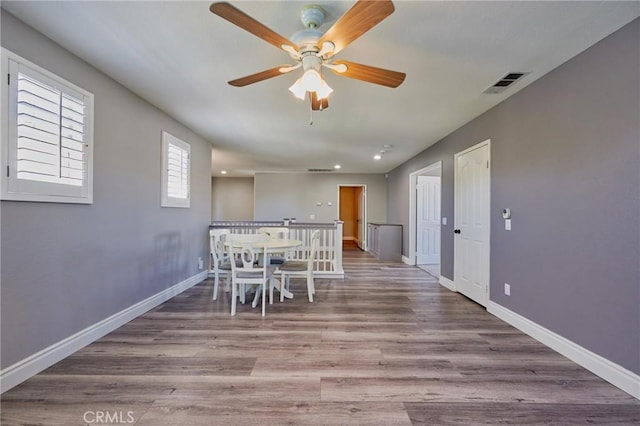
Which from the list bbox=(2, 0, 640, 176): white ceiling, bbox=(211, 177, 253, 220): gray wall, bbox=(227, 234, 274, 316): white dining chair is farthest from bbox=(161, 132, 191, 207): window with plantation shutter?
bbox=(211, 177, 253, 220): gray wall

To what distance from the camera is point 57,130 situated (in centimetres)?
223

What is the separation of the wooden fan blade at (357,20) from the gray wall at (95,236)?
85.2 inches

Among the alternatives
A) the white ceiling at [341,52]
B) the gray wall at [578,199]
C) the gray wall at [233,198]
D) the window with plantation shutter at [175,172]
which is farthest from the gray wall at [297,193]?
the gray wall at [578,199]

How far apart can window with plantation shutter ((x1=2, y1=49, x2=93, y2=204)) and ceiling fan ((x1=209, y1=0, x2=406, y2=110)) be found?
4.61 ft

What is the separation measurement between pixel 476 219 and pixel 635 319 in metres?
2.08

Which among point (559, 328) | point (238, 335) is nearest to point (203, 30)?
point (238, 335)

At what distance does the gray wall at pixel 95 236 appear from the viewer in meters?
1.98

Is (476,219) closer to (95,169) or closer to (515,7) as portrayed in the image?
(515,7)

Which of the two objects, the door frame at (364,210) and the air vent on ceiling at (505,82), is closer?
the air vent on ceiling at (505,82)

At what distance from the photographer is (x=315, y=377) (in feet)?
6.86

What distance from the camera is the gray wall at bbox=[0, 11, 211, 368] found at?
6.49 feet

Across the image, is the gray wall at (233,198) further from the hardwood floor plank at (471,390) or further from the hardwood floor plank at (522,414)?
the hardwood floor plank at (522,414)

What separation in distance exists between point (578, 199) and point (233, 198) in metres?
9.86

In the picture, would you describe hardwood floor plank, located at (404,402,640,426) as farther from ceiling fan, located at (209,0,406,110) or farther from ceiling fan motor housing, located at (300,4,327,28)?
ceiling fan motor housing, located at (300,4,327,28)
